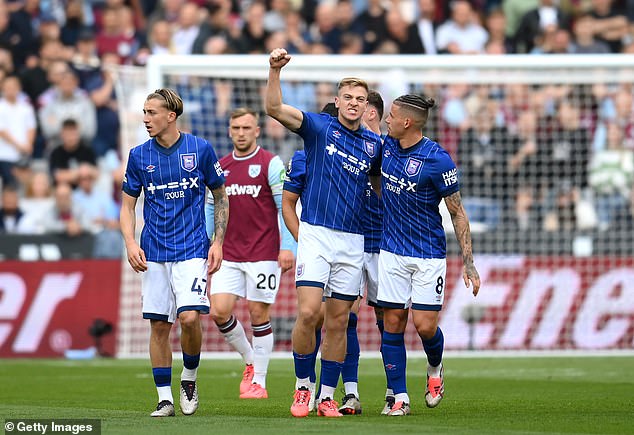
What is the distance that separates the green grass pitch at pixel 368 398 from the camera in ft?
30.3

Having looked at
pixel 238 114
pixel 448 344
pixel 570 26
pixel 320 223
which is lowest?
pixel 448 344

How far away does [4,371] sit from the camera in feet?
51.9

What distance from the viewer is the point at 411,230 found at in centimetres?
1051

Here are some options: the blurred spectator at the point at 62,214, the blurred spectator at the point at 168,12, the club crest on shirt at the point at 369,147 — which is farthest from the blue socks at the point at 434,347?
the blurred spectator at the point at 168,12

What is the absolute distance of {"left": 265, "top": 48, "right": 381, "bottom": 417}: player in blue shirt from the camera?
10211mm

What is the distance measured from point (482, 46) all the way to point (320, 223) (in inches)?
514

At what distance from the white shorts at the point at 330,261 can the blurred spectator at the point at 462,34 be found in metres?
12.8

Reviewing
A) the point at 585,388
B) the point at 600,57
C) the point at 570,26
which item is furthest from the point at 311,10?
the point at 585,388

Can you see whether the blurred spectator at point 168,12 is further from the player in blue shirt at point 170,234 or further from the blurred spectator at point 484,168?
the player in blue shirt at point 170,234

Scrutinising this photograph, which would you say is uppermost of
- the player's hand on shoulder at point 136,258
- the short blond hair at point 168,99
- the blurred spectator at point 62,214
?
the short blond hair at point 168,99

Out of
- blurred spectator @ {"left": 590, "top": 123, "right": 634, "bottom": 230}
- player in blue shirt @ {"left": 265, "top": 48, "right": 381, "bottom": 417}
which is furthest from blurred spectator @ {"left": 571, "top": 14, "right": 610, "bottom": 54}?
player in blue shirt @ {"left": 265, "top": 48, "right": 381, "bottom": 417}

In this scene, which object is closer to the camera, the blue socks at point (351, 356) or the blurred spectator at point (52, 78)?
the blue socks at point (351, 356)

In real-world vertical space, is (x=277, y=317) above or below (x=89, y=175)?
below

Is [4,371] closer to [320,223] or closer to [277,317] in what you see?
[277,317]
